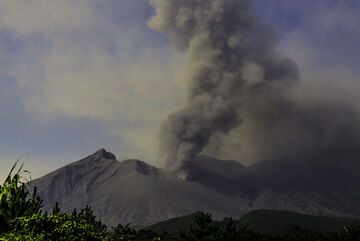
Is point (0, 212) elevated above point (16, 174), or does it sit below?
below

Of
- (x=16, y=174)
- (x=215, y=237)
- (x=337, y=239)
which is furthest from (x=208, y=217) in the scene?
(x=16, y=174)

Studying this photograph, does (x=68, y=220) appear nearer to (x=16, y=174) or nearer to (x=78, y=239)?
(x=78, y=239)

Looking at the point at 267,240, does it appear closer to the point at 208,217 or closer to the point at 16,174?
the point at 208,217

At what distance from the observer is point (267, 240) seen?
92.0m

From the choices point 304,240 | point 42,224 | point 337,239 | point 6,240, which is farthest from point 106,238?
point 304,240

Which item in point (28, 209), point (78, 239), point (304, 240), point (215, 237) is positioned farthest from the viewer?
point (304, 240)

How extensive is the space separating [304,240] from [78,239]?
370ft

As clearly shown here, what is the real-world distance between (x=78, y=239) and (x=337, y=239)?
100985 millimetres

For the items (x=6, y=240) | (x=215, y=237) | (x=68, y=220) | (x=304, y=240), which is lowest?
(x=6, y=240)

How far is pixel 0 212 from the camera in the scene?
17.0 m

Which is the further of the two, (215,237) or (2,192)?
(215,237)

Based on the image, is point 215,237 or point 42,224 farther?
point 215,237

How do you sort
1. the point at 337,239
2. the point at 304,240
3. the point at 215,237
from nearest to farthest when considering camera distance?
1. the point at 215,237
2. the point at 337,239
3. the point at 304,240

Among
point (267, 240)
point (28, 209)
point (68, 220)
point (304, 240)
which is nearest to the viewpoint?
point (68, 220)
